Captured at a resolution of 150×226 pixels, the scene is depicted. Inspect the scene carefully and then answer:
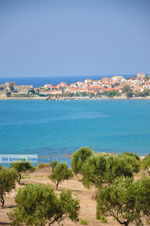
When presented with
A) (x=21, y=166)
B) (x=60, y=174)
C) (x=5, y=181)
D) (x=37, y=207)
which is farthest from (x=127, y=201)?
(x=21, y=166)

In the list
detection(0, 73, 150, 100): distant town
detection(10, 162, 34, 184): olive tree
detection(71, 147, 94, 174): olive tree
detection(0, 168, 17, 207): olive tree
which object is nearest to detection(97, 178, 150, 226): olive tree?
detection(0, 168, 17, 207): olive tree

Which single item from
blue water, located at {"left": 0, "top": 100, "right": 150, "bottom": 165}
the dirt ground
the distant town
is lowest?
the dirt ground

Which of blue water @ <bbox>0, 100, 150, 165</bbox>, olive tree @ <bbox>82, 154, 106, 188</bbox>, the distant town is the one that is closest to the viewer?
olive tree @ <bbox>82, 154, 106, 188</bbox>

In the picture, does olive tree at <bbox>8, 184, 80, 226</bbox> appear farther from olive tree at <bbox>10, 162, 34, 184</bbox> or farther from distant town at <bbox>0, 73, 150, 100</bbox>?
distant town at <bbox>0, 73, 150, 100</bbox>

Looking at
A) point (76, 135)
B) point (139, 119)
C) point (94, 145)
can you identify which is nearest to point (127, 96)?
point (139, 119)

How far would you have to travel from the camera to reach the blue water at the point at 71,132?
108 feet

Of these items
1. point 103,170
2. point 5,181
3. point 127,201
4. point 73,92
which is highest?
point 73,92

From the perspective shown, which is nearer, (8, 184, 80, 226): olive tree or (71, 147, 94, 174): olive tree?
(8, 184, 80, 226): olive tree

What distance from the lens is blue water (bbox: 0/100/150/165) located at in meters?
33.1

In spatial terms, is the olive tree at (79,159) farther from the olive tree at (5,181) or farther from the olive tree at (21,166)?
the olive tree at (5,181)

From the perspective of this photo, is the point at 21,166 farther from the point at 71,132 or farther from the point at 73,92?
the point at 73,92

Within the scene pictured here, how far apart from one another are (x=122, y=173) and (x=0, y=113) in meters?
51.3

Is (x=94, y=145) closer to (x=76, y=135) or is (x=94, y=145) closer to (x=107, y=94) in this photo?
(x=76, y=135)

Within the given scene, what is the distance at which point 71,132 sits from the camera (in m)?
44.7
